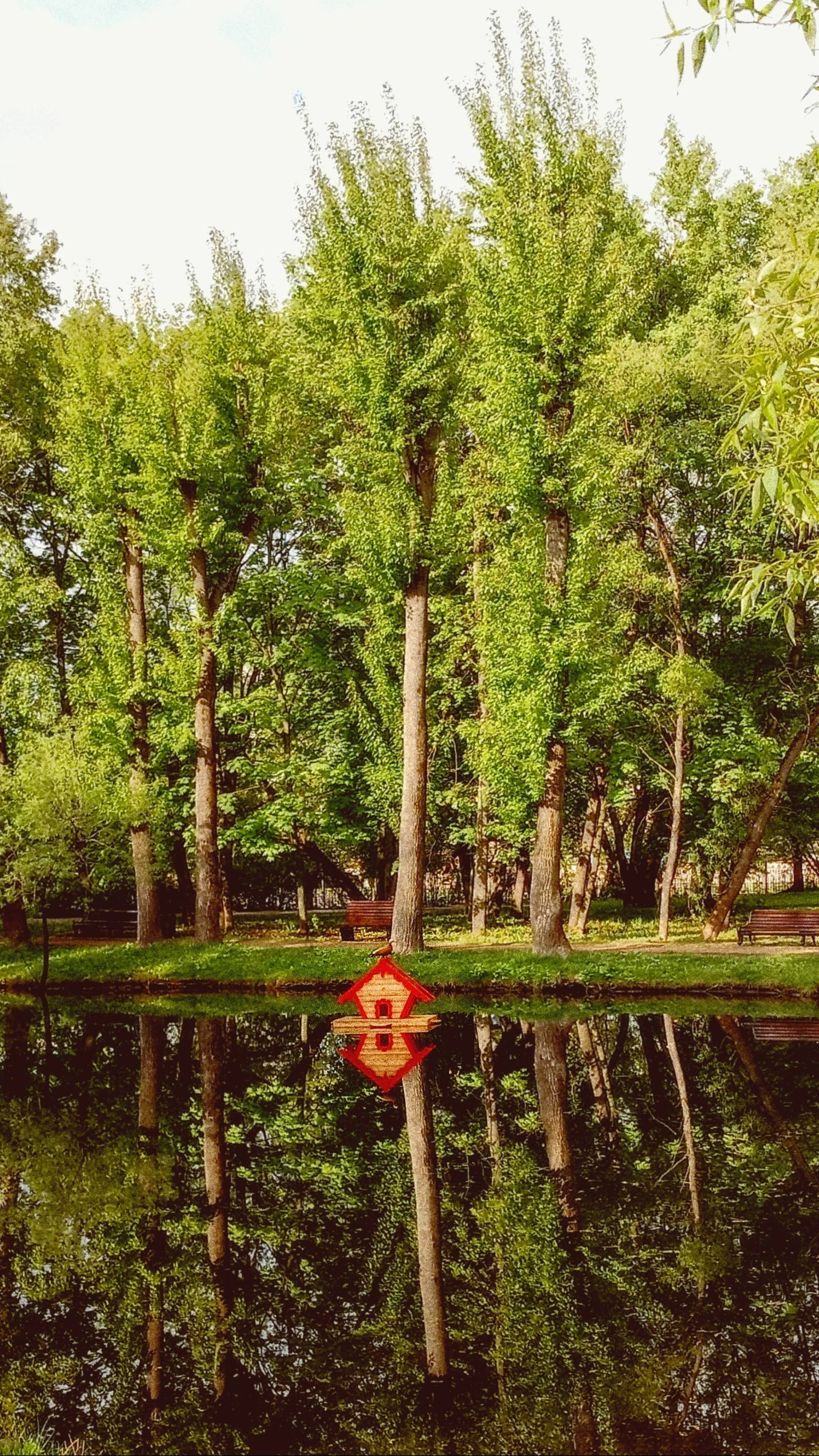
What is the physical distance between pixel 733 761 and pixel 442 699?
6.55m

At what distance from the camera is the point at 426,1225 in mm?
7191

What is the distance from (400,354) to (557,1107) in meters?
13.6

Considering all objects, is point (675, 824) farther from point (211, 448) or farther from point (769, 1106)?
point (769, 1106)

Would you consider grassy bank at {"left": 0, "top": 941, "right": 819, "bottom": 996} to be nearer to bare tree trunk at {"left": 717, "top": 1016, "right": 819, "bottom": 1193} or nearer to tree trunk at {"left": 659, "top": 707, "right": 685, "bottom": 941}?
tree trunk at {"left": 659, "top": 707, "right": 685, "bottom": 941}

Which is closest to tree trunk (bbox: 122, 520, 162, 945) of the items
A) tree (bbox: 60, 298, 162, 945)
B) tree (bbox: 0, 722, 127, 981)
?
tree (bbox: 60, 298, 162, 945)

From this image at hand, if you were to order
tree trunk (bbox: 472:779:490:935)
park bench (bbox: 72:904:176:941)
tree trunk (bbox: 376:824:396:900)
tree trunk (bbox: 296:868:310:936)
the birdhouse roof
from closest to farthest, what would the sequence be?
the birdhouse roof, tree trunk (bbox: 472:779:490:935), tree trunk (bbox: 296:868:310:936), park bench (bbox: 72:904:176:941), tree trunk (bbox: 376:824:396:900)

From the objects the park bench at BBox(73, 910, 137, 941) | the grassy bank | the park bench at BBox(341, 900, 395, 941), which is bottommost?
the grassy bank

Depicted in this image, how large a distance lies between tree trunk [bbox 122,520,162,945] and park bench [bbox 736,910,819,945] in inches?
460

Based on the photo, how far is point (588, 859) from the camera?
2422 centimetres

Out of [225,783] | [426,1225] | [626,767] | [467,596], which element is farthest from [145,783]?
[426,1225]

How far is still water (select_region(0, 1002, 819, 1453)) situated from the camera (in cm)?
481

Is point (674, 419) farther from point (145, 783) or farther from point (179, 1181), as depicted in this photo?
point (179, 1181)

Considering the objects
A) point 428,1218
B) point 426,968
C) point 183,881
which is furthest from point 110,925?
point 428,1218

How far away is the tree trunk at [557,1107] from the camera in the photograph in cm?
745
